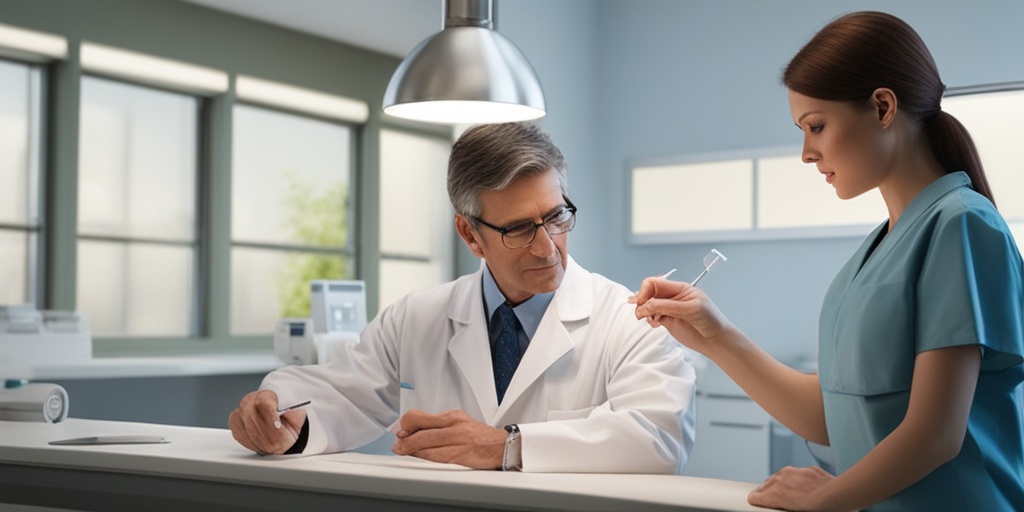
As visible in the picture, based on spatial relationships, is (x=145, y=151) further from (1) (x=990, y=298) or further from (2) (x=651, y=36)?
(1) (x=990, y=298)

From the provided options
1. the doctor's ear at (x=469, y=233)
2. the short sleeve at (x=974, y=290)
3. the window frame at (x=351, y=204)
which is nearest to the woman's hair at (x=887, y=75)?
the short sleeve at (x=974, y=290)

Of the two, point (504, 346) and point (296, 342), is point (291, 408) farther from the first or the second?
point (296, 342)

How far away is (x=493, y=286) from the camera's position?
225 cm

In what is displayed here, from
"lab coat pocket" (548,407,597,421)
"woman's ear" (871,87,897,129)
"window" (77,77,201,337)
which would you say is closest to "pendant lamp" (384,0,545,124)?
"lab coat pocket" (548,407,597,421)

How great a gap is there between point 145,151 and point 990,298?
19.1 feet

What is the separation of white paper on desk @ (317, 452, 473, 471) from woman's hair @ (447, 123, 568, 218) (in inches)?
23.1

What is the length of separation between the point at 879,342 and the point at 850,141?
281 millimetres

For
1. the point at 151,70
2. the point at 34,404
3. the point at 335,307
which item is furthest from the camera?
the point at 151,70

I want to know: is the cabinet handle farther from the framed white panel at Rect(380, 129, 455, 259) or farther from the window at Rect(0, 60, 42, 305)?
the window at Rect(0, 60, 42, 305)

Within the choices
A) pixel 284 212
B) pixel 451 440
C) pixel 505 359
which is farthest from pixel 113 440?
pixel 284 212

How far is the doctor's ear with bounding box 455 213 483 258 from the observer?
2197mm

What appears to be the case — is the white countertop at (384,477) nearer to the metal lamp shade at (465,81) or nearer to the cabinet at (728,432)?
the metal lamp shade at (465,81)

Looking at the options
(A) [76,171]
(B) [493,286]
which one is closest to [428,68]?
(B) [493,286]

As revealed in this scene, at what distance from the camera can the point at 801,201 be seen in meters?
5.52
